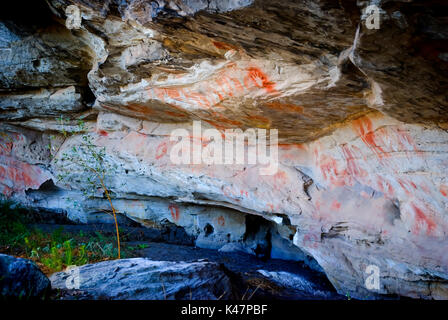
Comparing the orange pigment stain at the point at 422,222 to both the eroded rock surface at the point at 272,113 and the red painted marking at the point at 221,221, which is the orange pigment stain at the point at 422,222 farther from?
the red painted marking at the point at 221,221

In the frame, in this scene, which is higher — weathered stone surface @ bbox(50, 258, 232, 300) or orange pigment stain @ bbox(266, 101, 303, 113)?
orange pigment stain @ bbox(266, 101, 303, 113)

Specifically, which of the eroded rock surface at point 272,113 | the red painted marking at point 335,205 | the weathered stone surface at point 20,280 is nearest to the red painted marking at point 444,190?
the eroded rock surface at point 272,113

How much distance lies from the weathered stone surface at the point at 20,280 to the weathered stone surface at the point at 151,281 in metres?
0.40

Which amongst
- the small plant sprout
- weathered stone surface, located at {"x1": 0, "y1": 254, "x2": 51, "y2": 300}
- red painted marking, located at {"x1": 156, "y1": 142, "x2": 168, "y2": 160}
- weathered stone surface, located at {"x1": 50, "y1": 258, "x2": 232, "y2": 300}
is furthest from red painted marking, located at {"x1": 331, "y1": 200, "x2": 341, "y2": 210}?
the small plant sprout

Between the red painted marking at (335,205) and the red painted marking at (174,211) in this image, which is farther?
the red painted marking at (174,211)

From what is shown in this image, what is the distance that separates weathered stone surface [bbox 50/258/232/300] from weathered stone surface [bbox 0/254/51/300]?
15.7 inches

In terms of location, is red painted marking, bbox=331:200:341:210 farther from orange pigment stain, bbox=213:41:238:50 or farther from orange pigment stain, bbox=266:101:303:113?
orange pigment stain, bbox=213:41:238:50

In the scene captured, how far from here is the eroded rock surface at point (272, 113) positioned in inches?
104

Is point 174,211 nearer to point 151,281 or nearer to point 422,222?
point 151,281

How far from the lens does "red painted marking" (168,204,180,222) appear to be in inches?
271

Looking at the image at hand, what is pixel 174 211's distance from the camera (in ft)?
22.7

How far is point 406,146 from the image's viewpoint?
11.9ft

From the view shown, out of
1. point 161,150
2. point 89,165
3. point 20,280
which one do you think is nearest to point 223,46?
point 20,280
